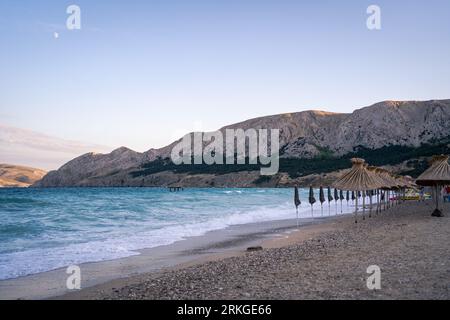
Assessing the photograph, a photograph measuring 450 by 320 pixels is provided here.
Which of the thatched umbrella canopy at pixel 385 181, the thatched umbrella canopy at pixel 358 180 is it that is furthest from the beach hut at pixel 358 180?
the thatched umbrella canopy at pixel 385 181

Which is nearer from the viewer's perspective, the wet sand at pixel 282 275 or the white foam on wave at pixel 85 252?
the wet sand at pixel 282 275

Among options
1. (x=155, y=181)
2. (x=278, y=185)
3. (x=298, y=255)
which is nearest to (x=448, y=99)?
(x=278, y=185)

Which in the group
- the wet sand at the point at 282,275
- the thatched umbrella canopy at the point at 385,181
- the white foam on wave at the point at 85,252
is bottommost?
the white foam on wave at the point at 85,252

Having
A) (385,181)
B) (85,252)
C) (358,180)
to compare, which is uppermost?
(358,180)

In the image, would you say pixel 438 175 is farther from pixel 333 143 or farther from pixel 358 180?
pixel 333 143

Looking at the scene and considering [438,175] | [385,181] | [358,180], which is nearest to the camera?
[438,175]

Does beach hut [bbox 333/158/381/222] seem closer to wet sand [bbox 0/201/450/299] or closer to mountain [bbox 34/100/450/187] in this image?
wet sand [bbox 0/201/450/299]

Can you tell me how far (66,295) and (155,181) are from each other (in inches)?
6764

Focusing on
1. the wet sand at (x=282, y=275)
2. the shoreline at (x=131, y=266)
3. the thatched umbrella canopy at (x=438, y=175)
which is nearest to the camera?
the wet sand at (x=282, y=275)

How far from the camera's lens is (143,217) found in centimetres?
3291

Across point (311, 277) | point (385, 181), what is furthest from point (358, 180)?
point (311, 277)

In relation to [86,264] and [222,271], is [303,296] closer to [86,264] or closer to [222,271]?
[222,271]

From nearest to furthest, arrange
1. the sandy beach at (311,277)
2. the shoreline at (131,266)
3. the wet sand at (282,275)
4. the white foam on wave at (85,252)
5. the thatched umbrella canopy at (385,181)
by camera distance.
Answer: the sandy beach at (311,277), the wet sand at (282,275), the shoreline at (131,266), the white foam on wave at (85,252), the thatched umbrella canopy at (385,181)

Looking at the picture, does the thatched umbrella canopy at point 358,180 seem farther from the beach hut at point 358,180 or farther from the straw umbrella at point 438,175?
the straw umbrella at point 438,175
